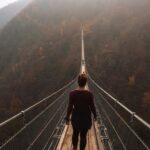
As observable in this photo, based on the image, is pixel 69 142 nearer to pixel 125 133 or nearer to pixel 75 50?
pixel 125 133

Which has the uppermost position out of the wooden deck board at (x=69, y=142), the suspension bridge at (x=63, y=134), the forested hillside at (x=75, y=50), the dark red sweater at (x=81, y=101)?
the forested hillside at (x=75, y=50)

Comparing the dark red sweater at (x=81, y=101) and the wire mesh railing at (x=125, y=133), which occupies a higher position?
the dark red sweater at (x=81, y=101)

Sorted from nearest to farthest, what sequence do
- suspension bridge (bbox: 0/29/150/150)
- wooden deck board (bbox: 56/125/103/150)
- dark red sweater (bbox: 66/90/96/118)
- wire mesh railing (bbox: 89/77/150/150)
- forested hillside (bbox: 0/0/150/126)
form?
wire mesh railing (bbox: 89/77/150/150) < suspension bridge (bbox: 0/29/150/150) < dark red sweater (bbox: 66/90/96/118) < wooden deck board (bbox: 56/125/103/150) < forested hillside (bbox: 0/0/150/126)

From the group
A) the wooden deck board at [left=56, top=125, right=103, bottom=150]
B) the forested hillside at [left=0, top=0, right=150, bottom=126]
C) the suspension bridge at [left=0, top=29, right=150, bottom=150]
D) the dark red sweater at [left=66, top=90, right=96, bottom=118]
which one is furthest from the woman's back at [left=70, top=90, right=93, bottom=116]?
the forested hillside at [left=0, top=0, right=150, bottom=126]

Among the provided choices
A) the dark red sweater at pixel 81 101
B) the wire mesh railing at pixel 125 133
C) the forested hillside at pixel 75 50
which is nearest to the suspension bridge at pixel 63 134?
the wire mesh railing at pixel 125 133

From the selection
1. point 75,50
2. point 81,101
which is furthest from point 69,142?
point 75,50

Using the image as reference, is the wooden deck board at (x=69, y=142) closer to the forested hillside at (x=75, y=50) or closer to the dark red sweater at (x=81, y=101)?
the dark red sweater at (x=81, y=101)

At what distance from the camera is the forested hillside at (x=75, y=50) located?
72.8 m

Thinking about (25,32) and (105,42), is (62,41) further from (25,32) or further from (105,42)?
(25,32)

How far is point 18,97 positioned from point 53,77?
26.5 feet

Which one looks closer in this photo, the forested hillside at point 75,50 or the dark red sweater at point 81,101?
the dark red sweater at point 81,101

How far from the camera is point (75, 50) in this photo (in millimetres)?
95125

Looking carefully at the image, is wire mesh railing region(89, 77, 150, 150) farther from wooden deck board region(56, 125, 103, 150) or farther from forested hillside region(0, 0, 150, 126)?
forested hillside region(0, 0, 150, 126)

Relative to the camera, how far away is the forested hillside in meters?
72.8
